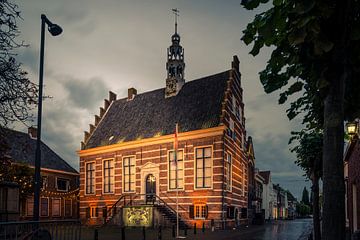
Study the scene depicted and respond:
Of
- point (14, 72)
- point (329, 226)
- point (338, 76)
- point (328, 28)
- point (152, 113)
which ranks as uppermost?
point (152, 113)

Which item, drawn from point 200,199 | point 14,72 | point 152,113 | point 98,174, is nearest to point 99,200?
point 98,174

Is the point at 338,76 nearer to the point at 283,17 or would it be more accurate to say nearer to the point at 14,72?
the point at 283,17

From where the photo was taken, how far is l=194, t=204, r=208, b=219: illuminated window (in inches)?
1276

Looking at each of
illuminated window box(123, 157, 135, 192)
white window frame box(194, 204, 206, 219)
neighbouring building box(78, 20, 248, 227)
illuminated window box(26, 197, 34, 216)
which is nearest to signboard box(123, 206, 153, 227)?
neighbouring building box(78, 20, 248, 227)

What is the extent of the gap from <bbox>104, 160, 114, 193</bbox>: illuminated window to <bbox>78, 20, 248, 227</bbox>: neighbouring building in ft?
0.34

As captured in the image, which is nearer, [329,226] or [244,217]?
[329,226]

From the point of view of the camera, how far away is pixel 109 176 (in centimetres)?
4106

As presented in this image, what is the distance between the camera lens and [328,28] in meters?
4.41

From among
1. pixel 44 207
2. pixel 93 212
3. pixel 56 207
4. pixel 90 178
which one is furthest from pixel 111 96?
pixel 44 207

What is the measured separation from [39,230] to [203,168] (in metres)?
23.9

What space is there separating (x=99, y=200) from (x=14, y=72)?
102 feet

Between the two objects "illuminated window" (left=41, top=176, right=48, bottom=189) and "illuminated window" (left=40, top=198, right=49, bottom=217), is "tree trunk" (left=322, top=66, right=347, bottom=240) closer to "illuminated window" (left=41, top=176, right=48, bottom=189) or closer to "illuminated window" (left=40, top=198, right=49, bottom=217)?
"illuminated window" (left=41, top=176, right=48, bottom=189)

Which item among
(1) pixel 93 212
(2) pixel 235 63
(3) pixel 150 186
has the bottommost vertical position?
(1) pixel 93 212

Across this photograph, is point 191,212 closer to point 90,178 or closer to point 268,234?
point 268,234
